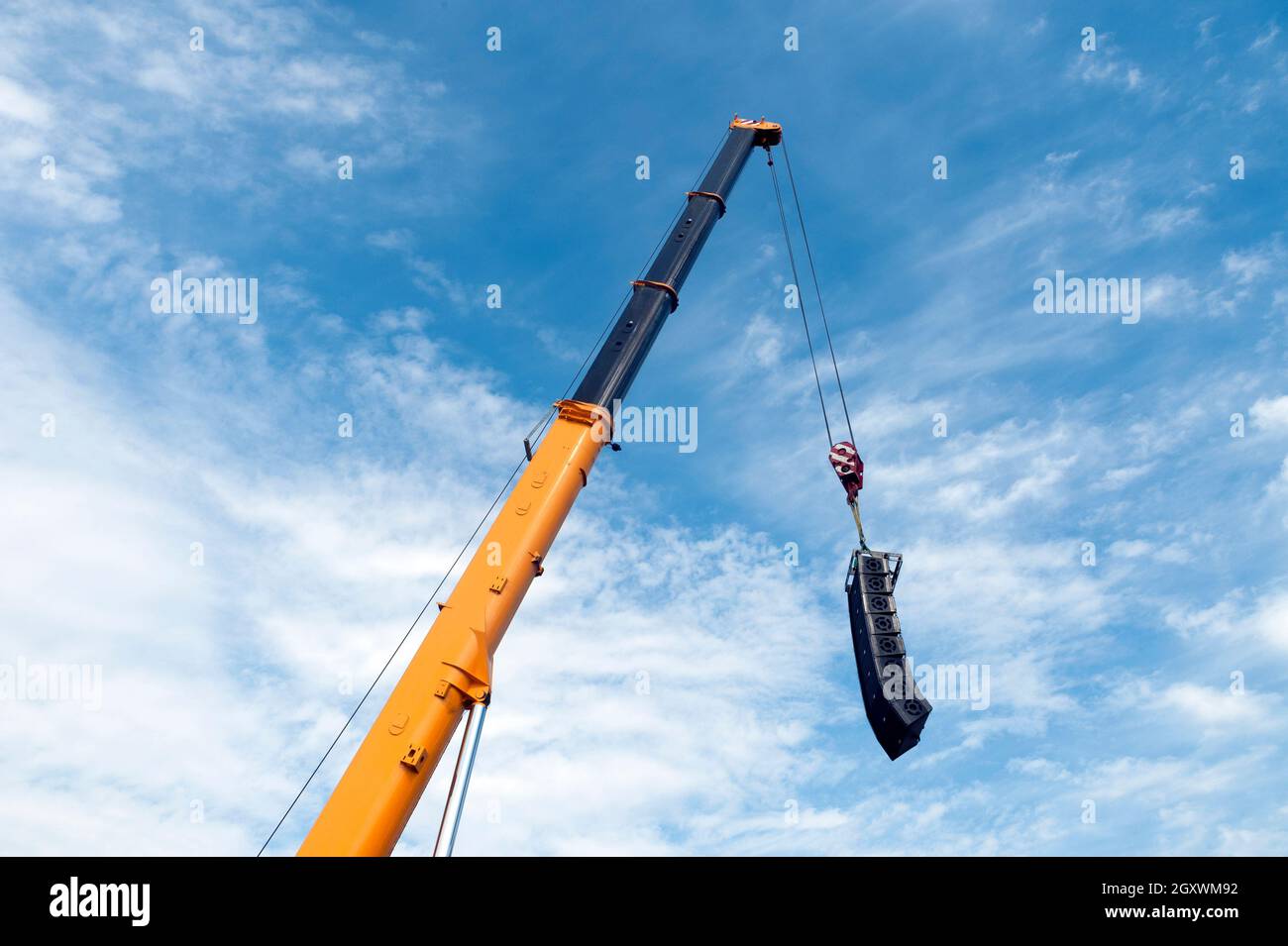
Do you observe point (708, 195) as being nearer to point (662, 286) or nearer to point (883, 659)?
point (662, 286)

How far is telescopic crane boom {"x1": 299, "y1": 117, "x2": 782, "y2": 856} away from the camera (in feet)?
34.1

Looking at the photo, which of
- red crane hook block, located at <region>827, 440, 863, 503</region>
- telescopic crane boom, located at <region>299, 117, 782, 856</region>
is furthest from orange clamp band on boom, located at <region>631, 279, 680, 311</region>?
red crane hook block, located at <region>827, 440, 863, 503</region>

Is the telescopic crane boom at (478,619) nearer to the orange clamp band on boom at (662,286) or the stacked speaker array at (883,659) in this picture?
the orange clamp band on boom at (662,286)

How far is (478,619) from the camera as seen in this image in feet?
38.9

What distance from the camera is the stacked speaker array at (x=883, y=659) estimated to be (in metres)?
14.1

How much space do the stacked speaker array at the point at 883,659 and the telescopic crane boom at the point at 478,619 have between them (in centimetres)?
582

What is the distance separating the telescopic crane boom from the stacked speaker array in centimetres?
582

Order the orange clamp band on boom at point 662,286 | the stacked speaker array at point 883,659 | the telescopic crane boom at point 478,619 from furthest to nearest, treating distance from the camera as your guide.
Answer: the orange clamp band on boom at point 662,286
the stacked speaker array at point 883,659
the telescopic crane boom at point 478,619

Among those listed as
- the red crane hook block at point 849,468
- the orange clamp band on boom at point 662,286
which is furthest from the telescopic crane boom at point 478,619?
the red crane hook block at point 849,468

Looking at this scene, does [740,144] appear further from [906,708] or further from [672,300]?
[906,708]
